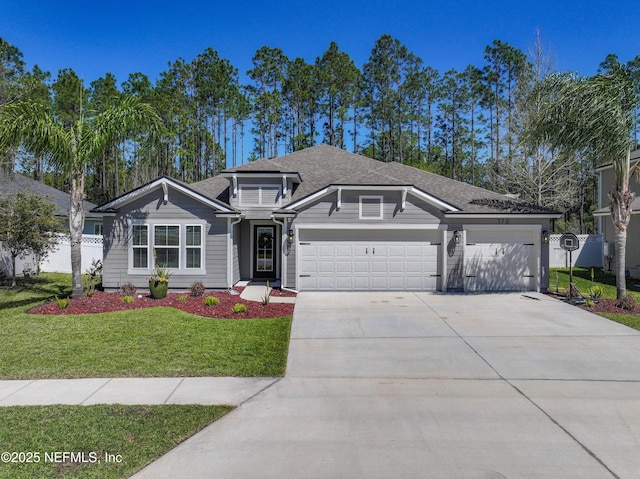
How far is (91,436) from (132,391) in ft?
3.86

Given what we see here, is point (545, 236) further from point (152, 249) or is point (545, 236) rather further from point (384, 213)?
point (152, 249)

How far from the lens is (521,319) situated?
8.96 meters

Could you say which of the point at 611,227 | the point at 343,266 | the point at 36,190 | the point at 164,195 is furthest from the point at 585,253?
the point at 36,190

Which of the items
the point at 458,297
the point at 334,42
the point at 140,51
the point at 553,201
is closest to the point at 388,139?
the point at 334,42

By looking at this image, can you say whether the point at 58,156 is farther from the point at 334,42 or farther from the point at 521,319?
the point at 334,42

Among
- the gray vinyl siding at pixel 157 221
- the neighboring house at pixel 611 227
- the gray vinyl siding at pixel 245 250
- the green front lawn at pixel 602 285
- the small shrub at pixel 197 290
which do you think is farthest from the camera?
the neighboring house at pixel 611 227

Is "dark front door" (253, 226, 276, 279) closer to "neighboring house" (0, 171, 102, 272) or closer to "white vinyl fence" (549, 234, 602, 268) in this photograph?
"neighboring house" (0, 171, 102, 272)

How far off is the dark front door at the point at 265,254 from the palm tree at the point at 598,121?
9.81 meters

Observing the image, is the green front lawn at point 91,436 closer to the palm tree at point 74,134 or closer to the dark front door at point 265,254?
the palm tree at point 74,134

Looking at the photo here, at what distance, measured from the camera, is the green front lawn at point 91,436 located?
10.7 ft

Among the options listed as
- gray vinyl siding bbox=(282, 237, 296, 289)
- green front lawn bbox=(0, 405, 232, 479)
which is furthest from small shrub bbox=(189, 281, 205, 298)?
green front lawn bbox=(0, 405, 232, 479)

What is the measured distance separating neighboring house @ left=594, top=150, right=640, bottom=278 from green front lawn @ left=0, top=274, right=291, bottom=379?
14664mm

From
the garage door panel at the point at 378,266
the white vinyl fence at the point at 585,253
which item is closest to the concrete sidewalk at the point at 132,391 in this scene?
the garage door panel at the point at 378,266

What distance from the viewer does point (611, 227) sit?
59.4 ft
